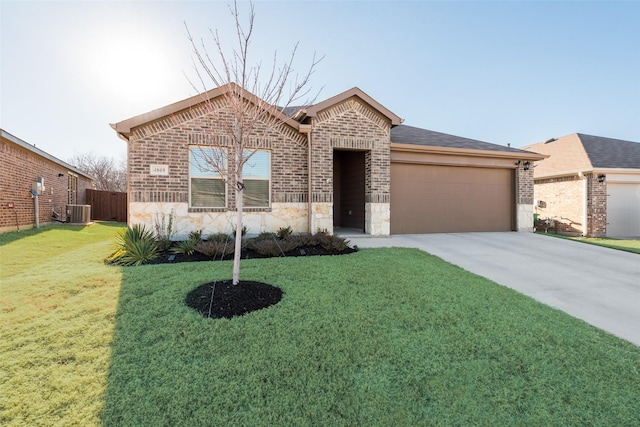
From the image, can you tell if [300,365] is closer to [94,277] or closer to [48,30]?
[94,277]

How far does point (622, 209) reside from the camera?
1307 centimetres

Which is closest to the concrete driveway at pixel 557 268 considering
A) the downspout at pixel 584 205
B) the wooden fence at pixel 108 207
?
the downspout at pixel 584 205

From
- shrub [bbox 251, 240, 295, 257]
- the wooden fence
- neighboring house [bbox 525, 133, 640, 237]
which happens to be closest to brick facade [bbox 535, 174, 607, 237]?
neighboring house [bbox 525, 133, 640, 237]

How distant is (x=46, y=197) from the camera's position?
1323 cm

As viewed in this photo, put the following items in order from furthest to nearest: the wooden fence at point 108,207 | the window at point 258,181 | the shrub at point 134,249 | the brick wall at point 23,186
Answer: the wooden fence at point 108,207
the brick wall at point 23,186
the window at point 258,181
the shrub at point 134,249

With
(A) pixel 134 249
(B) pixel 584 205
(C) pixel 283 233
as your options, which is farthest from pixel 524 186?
(A) pixel 134 249

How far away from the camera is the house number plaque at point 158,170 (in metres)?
7.32

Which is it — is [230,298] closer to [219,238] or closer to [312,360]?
[312,360]

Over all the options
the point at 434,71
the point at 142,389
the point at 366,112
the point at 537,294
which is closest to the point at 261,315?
the point at 142,389

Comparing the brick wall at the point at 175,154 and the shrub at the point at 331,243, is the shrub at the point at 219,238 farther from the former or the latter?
the shrub at the point at 331,243

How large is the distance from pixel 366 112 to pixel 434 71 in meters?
5.73

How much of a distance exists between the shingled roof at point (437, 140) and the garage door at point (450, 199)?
780 millimetres

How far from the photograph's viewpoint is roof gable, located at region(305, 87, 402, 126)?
26.6 feet

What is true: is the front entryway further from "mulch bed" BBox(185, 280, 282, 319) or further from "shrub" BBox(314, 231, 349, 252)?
"mulch bed" BBox(185, 280, 282, 319)
